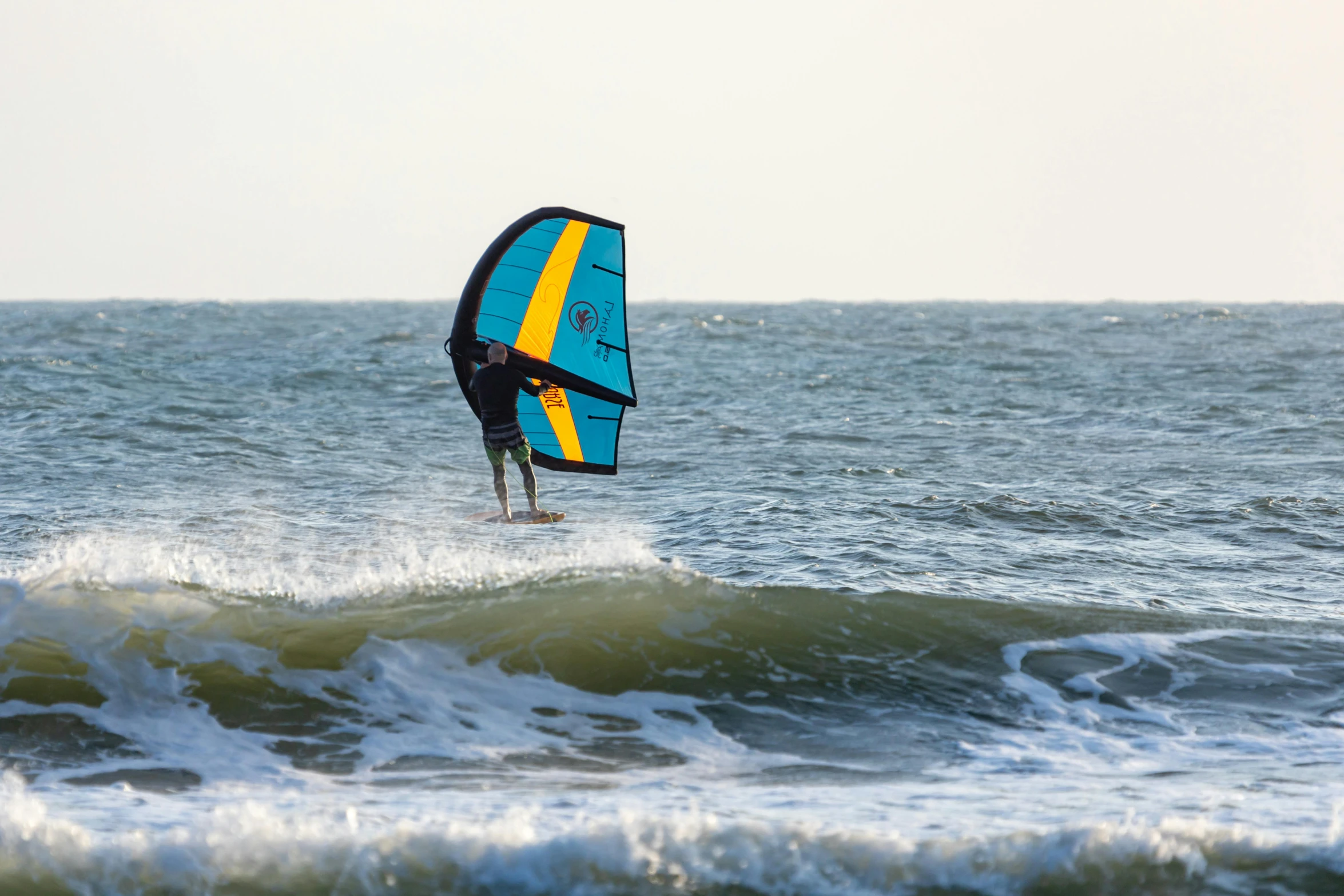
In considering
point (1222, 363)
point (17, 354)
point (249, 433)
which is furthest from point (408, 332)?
point (1222, 363)

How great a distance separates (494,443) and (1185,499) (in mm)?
9074

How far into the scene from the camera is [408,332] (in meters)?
44.6

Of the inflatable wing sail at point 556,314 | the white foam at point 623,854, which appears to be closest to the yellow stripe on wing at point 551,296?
the inflatable wing sail at point 556,314

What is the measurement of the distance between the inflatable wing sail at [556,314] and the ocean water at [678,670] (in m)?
1.60

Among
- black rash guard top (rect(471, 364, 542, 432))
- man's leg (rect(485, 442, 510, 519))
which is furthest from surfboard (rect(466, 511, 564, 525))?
black rash guard top (rect(471, 364, 542, 432))

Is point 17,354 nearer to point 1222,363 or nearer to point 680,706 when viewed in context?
point 680,706

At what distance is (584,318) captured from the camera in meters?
9.77

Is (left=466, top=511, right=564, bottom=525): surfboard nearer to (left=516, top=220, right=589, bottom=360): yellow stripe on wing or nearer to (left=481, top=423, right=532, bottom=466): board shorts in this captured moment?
(left=481, top=423, right=532, bottom=466): board shorts

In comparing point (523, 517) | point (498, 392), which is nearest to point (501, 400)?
point (498, 392)

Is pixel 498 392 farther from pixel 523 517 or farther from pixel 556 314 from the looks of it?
pixel 523 517

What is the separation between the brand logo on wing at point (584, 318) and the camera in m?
9.72

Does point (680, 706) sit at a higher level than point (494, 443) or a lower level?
lower

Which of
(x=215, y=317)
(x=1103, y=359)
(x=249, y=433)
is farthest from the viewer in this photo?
(x=215, y=317)

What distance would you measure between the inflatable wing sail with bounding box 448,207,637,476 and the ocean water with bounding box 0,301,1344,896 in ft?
5.26
